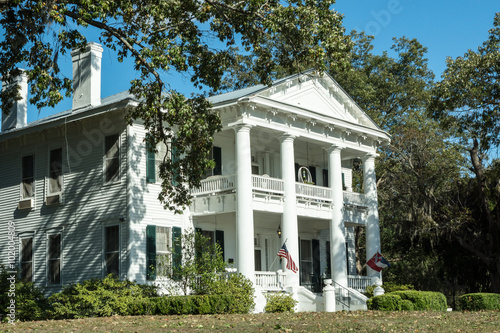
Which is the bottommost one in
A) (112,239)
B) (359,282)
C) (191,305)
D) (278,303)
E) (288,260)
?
(278,303)

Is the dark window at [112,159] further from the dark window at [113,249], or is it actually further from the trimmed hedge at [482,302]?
the trimmed hedge at [482,302]

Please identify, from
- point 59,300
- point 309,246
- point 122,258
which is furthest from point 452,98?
point 59,300

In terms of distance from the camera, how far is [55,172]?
84.5 feet

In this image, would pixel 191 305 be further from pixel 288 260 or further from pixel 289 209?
pixel 289 209

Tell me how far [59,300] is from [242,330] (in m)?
11.8

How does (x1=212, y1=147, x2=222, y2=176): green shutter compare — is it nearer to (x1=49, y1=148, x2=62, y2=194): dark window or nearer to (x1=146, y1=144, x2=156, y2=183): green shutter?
(x1=146, y1=144, x2=156, y2=183): green shutter

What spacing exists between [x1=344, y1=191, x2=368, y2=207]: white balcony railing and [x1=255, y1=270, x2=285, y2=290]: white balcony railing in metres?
6.15

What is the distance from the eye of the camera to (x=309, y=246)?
30484mm

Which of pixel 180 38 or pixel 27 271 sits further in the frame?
pixel 27 271

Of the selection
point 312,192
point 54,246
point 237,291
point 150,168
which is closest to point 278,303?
point 237,291

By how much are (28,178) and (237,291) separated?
11060 mm

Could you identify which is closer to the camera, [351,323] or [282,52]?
[351,323]

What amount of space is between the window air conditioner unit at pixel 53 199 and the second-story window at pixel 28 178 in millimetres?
1277

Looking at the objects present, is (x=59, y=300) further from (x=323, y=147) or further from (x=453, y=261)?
(x=453, y=261)
